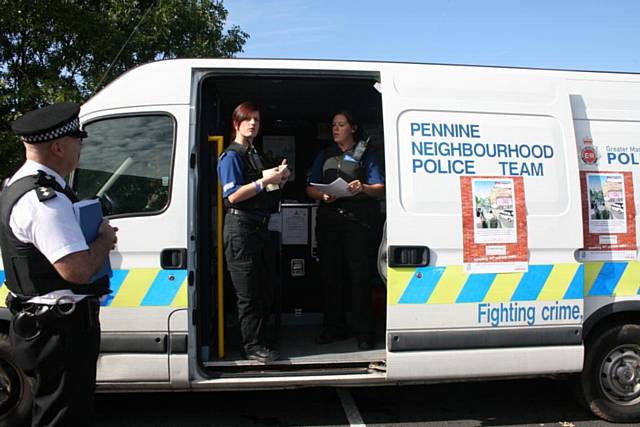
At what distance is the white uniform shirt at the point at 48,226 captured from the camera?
7.07 ft

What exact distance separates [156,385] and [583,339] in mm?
2967

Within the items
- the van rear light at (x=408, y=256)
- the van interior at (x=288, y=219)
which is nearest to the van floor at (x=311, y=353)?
the van interior at (x=288, y=219)

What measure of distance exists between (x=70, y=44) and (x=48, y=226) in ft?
25.4

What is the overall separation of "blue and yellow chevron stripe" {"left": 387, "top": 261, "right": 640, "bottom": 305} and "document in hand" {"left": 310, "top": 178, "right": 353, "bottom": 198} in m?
0.88

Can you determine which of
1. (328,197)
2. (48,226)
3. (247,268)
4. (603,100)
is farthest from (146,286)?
(603,100)

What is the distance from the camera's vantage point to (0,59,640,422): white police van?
3445mm

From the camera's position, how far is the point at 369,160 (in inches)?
172

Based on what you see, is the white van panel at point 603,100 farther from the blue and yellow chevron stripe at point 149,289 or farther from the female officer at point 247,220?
the blue and yellow chevron stripe at point 149,289

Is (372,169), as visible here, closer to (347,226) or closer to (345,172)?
(345,172)

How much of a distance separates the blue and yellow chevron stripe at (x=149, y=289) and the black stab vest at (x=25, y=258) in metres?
1.11

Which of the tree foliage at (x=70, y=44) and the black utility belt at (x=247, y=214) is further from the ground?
the tree foliage at (x=70, y=44)

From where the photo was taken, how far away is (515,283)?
143 inches

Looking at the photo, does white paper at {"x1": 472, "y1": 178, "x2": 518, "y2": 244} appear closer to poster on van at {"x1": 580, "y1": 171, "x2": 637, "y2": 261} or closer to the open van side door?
the open van side door

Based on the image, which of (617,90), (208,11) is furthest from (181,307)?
(208,11)
